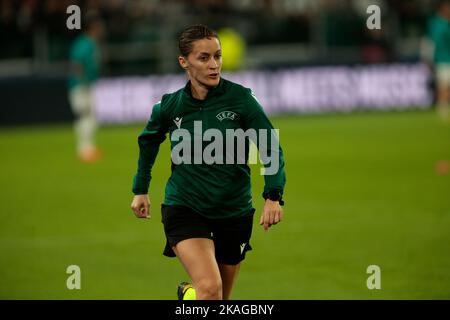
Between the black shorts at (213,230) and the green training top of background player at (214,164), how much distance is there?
0.05 meters

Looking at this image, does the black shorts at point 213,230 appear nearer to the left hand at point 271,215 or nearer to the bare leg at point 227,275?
the bare leg at point 227,275

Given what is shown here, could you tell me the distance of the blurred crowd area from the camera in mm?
26781

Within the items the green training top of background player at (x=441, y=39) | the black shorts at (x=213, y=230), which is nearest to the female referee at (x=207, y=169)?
the black shorts at (x=213, y=230)

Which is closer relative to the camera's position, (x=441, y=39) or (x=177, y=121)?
(x=177, y=121)

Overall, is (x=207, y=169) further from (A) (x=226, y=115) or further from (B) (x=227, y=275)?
(B) (x=227, y=275)

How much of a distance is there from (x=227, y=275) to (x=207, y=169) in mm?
841

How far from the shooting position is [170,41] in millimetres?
28625

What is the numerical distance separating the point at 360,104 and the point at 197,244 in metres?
22.5

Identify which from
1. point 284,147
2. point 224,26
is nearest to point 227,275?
point 284,147

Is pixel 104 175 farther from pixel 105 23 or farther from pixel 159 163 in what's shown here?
pixel 105 23

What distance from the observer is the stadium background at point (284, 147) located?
35.4 ft

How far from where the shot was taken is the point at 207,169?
7.37 metres

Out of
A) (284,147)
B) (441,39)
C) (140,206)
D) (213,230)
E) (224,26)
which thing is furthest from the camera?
(224,26)

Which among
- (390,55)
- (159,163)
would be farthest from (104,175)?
(390,55)
